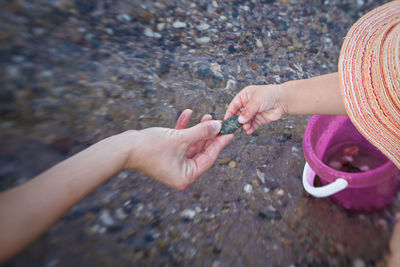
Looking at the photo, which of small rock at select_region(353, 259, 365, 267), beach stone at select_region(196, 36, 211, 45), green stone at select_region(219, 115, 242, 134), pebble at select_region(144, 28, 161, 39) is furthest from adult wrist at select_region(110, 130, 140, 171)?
small rock at select_region(353, 259, 365, 267)

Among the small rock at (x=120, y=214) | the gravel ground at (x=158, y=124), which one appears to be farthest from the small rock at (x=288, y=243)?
the small rock at (x=120, y=214)

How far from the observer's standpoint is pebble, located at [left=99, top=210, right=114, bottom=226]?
1.45m

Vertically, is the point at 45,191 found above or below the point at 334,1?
below

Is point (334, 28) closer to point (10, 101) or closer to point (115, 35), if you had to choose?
point (115, 35)

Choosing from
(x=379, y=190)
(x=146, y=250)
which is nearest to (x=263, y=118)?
(x=379, y=190)

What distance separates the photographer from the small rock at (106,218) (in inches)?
57.2

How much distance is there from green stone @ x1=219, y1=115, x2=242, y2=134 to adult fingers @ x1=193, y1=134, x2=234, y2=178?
3cm

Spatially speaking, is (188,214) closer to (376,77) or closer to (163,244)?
(163,244)

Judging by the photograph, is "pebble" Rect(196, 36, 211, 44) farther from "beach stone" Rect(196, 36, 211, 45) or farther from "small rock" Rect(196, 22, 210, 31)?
"small rock" Rect(196, 22, 210, 31)

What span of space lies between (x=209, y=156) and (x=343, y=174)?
31.2 inches

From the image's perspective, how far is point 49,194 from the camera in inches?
42.1

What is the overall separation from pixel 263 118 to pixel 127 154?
107 centimetres

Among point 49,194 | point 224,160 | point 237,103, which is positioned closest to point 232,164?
point 224,160

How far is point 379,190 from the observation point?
1647 mm
